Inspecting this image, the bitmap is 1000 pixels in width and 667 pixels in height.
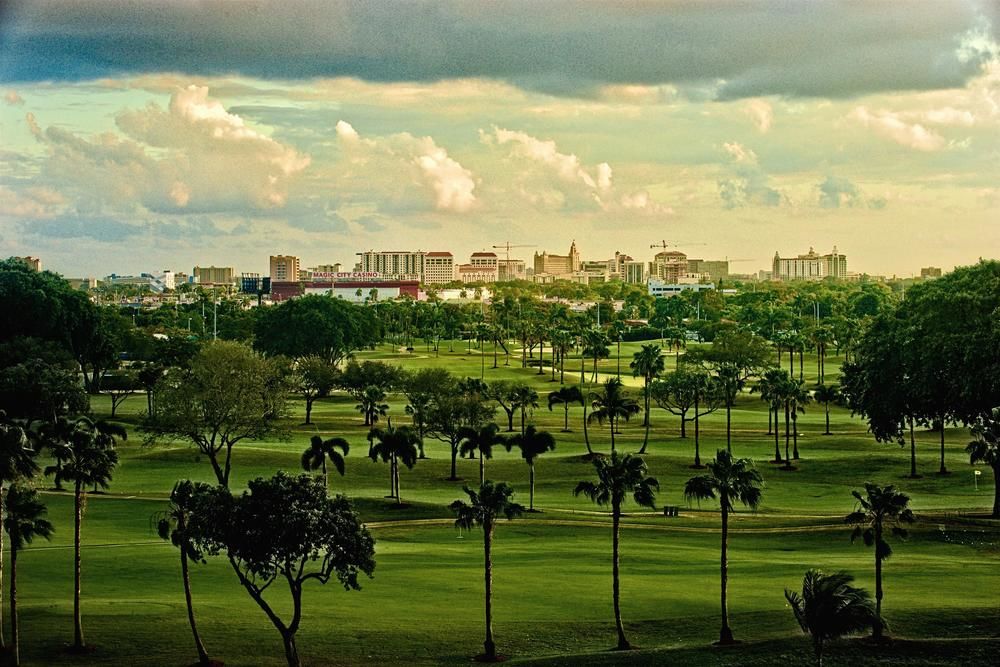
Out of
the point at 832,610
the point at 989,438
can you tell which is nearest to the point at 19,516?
the point at 832,610

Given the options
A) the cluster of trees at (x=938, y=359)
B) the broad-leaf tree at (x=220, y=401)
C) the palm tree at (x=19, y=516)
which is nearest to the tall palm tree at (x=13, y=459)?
the palm tree at (x=19, y=516)

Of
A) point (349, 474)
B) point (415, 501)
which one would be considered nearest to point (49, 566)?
point (415, 501)

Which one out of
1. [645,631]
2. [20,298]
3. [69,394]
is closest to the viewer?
[645,631]

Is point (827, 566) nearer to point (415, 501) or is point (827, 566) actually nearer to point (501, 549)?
point (501, 549)

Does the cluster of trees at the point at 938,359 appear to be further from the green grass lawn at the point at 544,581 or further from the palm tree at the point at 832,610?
the palm tree at the point at 832,610

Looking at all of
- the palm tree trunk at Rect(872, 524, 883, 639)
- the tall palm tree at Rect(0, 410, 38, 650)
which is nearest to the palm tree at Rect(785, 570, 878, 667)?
the palm tree trunk at Rect(872, 524, 883, 639)

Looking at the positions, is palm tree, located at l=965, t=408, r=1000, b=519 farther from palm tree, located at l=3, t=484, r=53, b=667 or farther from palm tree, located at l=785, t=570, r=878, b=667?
palm tree, located at l=3, t=484, r=53, b=667

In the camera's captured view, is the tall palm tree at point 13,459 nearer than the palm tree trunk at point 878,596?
No

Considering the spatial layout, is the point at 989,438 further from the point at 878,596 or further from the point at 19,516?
the point at 19,516
